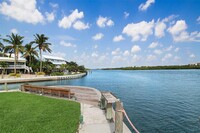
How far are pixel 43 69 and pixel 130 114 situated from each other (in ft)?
221

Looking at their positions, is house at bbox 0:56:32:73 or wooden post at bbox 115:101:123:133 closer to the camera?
wooden post at bbox 115:101:123:133

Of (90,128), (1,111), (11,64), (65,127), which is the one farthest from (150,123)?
(11,64)

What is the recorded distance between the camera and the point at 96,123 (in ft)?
30.0

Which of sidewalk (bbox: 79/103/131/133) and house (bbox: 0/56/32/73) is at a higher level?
house (bbox: 0/56/32/73)

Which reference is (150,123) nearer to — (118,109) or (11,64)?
(118,109)

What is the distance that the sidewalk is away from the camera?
8.18 metres

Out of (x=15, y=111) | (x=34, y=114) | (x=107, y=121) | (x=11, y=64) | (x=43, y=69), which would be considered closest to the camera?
(x=107, y=121)

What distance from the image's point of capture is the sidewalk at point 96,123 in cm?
818

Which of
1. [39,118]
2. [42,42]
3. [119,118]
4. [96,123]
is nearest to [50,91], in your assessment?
[39,118]

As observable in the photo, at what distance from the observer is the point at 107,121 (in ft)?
30.8

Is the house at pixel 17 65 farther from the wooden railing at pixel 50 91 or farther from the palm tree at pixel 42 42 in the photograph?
the wooden railing at pixel 50 91

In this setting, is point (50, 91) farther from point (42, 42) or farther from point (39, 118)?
point (42, 42)

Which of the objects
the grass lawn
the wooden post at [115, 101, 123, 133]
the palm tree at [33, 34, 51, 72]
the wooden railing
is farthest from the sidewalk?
the palm tree at [33, 34, 51, 72]

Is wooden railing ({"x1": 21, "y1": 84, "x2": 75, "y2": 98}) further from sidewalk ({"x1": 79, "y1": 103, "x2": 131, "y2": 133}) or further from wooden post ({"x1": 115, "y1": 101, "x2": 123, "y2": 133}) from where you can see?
wooden post ({"x1": 115, "y1": 101, "x2": 123, "y2": 133})
